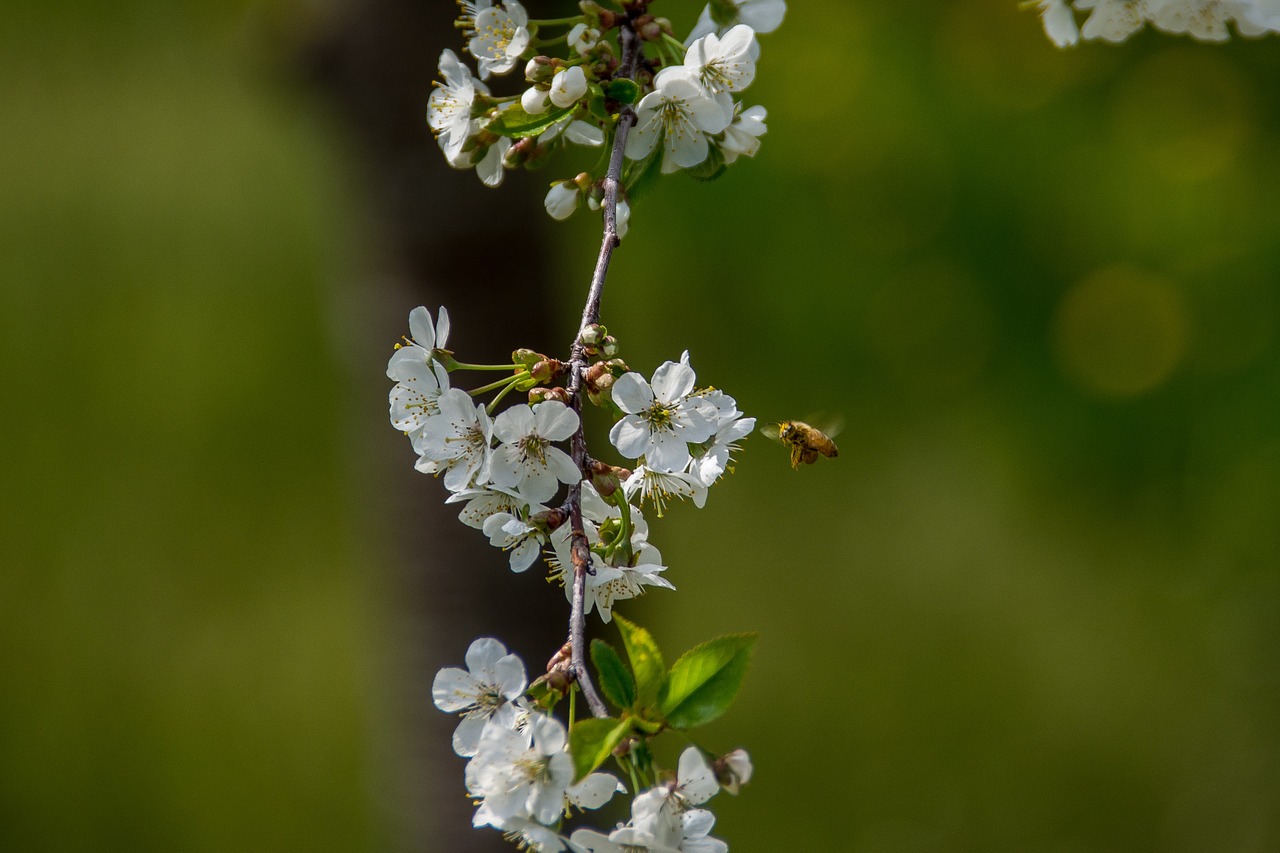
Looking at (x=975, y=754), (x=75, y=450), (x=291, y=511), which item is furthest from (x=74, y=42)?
(x=975, y=754)

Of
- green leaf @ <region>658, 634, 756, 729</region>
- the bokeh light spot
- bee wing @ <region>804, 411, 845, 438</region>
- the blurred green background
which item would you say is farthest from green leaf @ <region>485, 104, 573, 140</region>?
the bokeh light spot

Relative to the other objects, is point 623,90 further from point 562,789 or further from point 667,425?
point 562,789

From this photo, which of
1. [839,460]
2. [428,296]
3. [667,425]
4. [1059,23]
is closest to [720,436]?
[667,425]

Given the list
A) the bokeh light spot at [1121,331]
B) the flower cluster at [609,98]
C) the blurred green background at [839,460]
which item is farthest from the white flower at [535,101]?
the bokeh light spot at [1121,331]

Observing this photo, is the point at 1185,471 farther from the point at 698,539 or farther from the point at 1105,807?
the point at 698,539

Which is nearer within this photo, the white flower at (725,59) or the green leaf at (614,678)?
the green leaf at (614,678)

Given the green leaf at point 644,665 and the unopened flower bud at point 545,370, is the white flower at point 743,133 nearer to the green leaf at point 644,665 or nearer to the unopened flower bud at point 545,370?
the unopened flower bud at point 545,370
